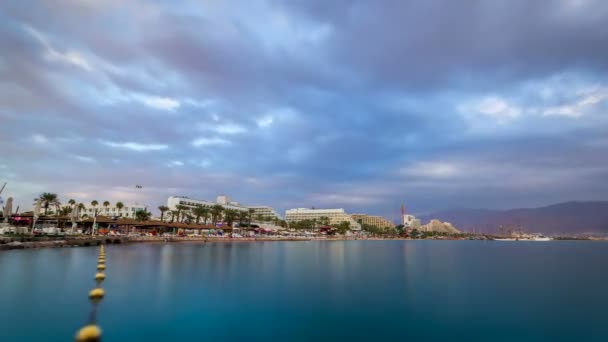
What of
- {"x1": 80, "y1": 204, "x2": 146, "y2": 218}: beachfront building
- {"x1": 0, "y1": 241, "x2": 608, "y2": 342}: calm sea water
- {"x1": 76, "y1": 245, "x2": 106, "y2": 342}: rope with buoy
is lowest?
{"x1": 0, "y1": 241, "x2": 608, "y2": 342}: calm sea water

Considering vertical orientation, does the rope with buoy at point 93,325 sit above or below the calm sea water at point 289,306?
above

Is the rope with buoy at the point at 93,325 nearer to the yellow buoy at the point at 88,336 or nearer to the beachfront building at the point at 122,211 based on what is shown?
the yellow buoy at the point at 88,336

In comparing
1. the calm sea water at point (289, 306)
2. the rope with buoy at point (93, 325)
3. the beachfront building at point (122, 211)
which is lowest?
the calm sea water at point (289, 306)

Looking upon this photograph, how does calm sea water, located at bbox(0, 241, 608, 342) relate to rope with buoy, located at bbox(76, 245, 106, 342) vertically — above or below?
below

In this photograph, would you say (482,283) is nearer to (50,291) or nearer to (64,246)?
(50,291)

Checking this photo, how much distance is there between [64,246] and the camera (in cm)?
6619

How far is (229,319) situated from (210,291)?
28.5 ft

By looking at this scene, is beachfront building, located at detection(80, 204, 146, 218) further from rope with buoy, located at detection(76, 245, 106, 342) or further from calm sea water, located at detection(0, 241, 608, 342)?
rope with buoy, located at detection(76, 245, 106, 342)

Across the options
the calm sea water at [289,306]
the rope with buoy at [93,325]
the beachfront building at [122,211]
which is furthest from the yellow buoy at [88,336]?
the beachfront building at [122,211]

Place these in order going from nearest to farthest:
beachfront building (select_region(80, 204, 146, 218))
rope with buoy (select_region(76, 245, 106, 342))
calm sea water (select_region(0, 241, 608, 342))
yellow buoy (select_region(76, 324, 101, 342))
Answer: yellow buoy (select_region(76, 324, 101, 342)) → rope with buoy (select_region(76, 245, 106, 342)) → calm sea water (select_region(0, 241, 608, 342)) → beachfront building (select_region(80, 204, 146, 218))

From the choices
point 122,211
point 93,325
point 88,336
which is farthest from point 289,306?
point 122,211

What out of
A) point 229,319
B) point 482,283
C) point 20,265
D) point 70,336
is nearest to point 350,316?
point 229,319

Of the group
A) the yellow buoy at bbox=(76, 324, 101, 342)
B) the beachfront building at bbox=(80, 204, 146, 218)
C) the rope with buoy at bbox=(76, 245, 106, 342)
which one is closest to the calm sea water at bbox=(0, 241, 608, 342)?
the rope with buoy at bbox=(76, 245, 106, 342)

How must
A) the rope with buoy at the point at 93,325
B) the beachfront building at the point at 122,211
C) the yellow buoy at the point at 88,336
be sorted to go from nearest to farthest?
1. the yellow buoy at the point at 88,336
2. the rope with buoy at the point at 93,325
3. the beachfront building at the point at 122,211
